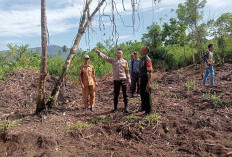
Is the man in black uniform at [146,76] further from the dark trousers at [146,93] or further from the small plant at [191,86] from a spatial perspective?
the small plant at [191,86]

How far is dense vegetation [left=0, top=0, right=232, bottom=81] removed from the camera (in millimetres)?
9547

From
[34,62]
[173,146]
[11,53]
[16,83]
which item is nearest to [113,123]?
[173,146]

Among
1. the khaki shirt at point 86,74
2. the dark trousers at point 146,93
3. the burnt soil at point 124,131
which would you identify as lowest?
the burnt soil at point 124,131

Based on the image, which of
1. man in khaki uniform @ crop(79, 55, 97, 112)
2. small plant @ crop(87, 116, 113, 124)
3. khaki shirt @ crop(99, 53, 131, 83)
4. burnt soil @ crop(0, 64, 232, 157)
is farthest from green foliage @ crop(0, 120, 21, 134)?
khaki shirt @ crop(99, 53, 131, 83)

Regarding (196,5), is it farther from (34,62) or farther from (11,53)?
(11,53)

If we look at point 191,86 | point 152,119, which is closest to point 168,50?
point 191,86

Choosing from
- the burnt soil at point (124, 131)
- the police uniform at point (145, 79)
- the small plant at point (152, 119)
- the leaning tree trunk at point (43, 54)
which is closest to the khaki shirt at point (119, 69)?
the police uniform at point (145, 79)

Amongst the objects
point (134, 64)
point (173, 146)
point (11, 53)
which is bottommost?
point (173, 146)

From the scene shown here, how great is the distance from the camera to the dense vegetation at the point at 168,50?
31.3 ft

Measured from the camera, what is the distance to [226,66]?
11.9 m

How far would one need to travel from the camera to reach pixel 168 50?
1658 cm

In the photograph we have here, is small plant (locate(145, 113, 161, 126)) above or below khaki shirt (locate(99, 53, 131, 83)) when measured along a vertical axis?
below

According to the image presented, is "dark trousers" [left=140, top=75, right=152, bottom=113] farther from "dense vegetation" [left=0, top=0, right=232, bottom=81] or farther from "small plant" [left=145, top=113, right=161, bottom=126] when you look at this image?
"dense vegetation" [left=0, top=0, right=232, bottom=81]

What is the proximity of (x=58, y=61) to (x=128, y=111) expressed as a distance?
226 inches
